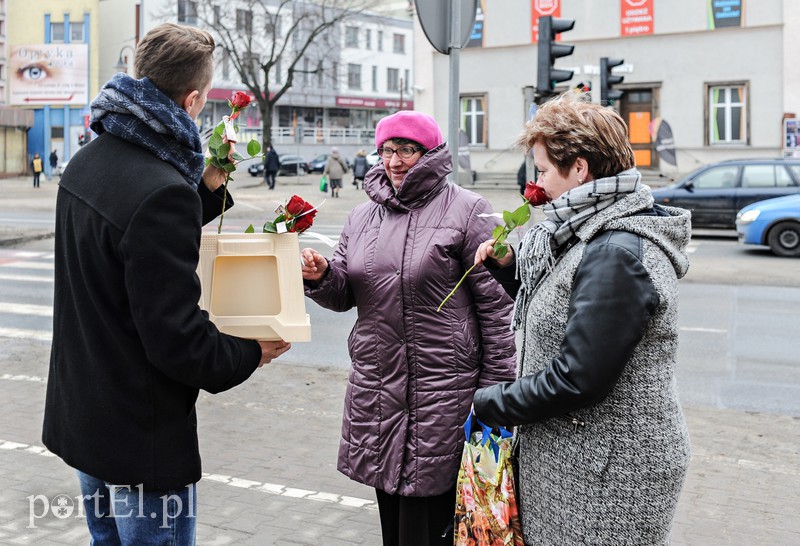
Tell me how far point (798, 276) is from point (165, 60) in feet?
44.5

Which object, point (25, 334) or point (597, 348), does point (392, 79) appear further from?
point (597, 348)

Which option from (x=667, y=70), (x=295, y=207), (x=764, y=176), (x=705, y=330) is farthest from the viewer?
(x=667, y=70)

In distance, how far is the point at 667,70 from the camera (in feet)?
105

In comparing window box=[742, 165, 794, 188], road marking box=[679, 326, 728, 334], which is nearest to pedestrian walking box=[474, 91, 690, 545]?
road marking box=[679, 326, 728, 334]

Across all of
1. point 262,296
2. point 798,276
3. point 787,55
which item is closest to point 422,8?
point 262,296

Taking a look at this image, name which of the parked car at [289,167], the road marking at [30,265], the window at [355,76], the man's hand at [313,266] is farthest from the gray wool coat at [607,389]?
the window at [355,76]

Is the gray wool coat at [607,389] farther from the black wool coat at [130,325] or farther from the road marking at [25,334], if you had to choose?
the road marking at [25,334]

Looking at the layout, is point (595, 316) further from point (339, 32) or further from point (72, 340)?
point (339, 32)

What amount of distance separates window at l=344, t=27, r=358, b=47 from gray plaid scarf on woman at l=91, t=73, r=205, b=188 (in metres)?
69.5

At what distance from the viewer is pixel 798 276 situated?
46.6 feet

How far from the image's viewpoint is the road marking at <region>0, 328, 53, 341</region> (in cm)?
980

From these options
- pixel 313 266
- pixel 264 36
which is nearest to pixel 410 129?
pixel 313 266

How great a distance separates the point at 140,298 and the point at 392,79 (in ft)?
251

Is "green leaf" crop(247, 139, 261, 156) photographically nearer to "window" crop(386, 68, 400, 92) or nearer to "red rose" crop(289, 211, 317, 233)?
"red rose" crop(289, 211, 317, 233)
